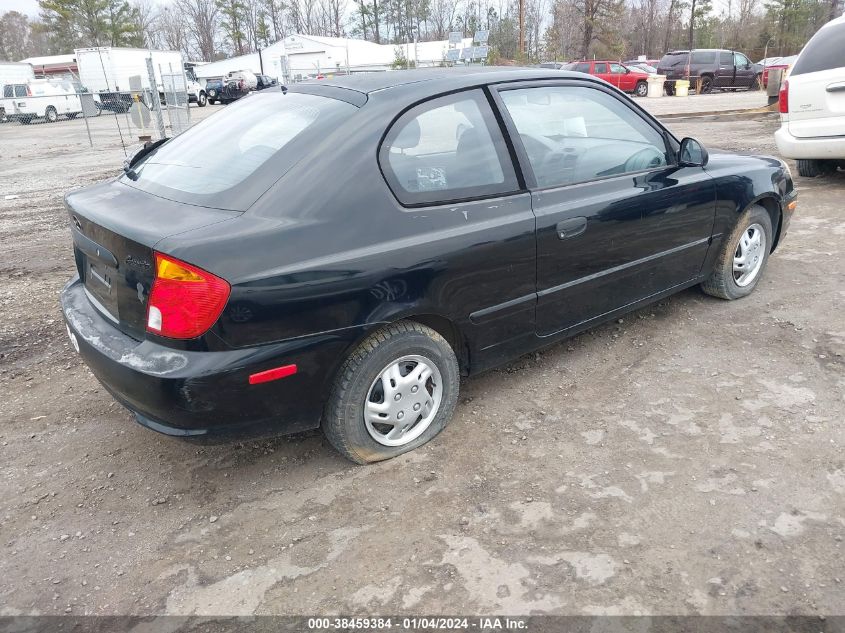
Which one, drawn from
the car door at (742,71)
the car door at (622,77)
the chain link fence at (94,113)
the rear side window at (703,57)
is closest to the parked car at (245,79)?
the chain link fence at (94,113)

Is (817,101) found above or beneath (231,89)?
above

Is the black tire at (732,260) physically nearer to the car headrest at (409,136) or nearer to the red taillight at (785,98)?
the car headrest at (409,136)

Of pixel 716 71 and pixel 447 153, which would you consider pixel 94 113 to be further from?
pixel 716 71

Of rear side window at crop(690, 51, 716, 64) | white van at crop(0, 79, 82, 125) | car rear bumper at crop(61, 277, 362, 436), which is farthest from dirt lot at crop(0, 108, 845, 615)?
white van at crop(0, 79, 82, 125)

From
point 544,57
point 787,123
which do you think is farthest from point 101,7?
point 787,123

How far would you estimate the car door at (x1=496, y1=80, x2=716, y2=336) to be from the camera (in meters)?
3.14

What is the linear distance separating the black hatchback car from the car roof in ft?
0.05

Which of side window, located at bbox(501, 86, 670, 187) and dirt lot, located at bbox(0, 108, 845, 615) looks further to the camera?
side window, located at bbox(501, 86, 670, 187)

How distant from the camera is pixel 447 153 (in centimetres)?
287

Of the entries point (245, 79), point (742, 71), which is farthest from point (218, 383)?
point (245, 79)

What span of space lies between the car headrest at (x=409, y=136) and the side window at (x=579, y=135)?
22.5 inches

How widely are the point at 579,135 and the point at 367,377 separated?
184 centimetres

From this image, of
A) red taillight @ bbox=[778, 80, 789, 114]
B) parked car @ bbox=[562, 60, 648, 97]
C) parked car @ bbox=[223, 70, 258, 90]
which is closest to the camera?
red taillight @ bbox=[778, 80, 789, 114]

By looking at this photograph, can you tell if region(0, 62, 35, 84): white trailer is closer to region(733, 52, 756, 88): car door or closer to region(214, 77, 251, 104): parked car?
region(214, 77, 251, 104): parked car
